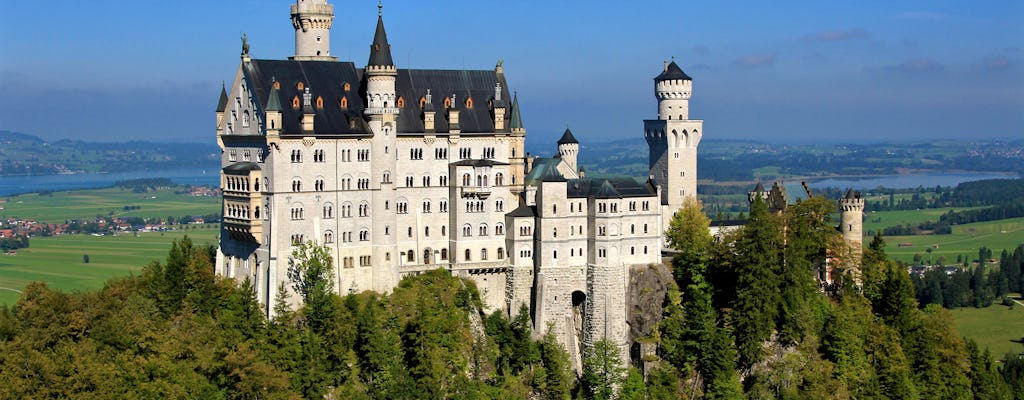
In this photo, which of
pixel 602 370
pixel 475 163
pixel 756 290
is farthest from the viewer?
pixel 475 163

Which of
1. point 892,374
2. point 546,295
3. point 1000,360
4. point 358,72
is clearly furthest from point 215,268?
point 1000,360

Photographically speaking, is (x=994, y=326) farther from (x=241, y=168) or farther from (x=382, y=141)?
(x=241, y=168)

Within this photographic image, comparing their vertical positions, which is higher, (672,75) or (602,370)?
(672,75)

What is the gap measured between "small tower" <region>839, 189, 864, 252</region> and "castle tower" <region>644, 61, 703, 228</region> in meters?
11.8

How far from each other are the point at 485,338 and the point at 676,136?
24.7 meters

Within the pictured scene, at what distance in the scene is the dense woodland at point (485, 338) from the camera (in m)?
79.3

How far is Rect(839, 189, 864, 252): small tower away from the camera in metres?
96.8

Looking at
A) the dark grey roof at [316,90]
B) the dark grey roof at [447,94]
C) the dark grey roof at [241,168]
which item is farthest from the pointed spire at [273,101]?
the dark grey roof at [447,94]

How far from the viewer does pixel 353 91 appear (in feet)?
292

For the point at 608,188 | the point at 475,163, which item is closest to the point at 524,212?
the point at 475,163

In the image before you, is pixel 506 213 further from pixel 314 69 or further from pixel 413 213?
pixel 314 69

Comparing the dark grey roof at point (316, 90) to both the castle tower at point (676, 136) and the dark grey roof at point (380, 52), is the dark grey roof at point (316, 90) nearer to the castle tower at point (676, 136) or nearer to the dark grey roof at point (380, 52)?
the dark grey roof at point (380, 52)

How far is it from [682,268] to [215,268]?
32.7m

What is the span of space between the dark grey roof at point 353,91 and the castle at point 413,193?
3.8 inches
